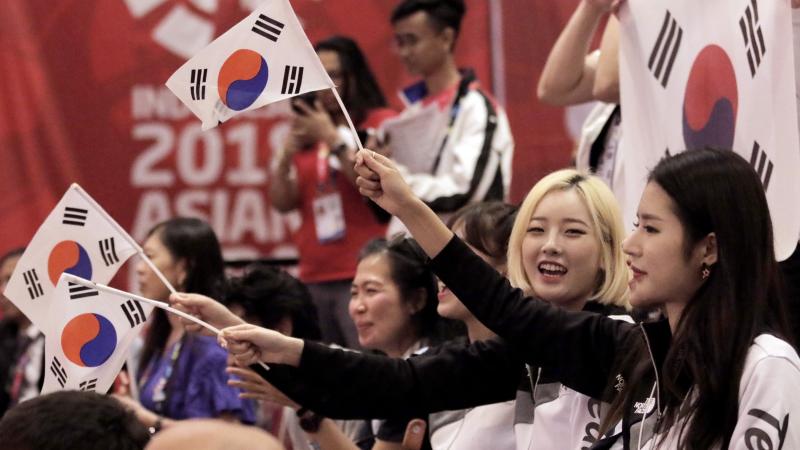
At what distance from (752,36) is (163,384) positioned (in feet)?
8.42

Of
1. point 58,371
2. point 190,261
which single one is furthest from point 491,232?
point 190,261

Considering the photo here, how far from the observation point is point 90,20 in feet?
24.9

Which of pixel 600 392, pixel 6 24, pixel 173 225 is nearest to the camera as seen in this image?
pixel 600 392

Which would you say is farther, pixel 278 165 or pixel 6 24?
pixel 6 24

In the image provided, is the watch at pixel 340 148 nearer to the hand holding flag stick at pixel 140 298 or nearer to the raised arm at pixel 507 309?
the hand holding flag stick at pixel 140 298

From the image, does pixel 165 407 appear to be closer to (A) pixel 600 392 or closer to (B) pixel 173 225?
(B) pixel 173 225

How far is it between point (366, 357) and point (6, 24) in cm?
447

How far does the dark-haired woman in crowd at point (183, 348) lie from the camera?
5.37 metres

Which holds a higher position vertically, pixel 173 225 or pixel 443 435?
pixel 173 225

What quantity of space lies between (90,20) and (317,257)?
195cm

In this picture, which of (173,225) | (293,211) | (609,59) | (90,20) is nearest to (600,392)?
(609,59)

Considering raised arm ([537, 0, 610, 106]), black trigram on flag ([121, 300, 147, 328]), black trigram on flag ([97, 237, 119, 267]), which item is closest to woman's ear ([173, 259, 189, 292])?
black trigram on flag ([97, 237, 119, 267])

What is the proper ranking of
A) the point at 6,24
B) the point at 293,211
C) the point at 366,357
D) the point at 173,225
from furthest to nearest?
1. the point at 6,24
2. the point at 293,211
3. the point at 173,225
4. the point at 366,357

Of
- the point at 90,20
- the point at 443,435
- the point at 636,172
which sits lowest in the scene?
the point at 443,435
